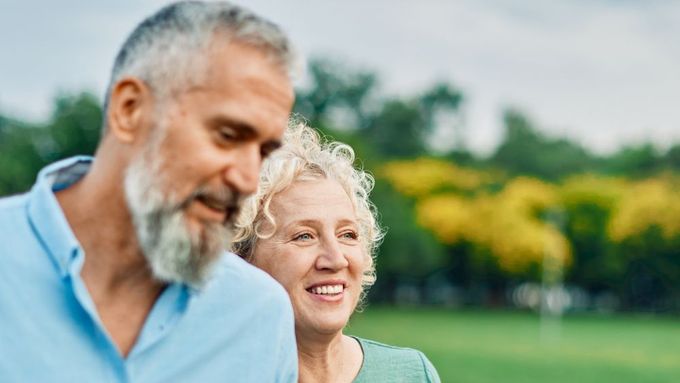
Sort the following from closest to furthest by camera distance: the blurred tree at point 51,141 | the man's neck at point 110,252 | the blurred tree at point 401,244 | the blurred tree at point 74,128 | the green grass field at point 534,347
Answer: the man's neck at point 110,252 → the green grass field at point 534,347 → the blurred tree at point 51,141 → the blurred tree at point 74,128 → the blurred tree at point 401,244

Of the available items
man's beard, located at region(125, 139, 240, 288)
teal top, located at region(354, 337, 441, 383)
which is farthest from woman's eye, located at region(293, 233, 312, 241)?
man's beard, located at region(125, 139, 240, 288)

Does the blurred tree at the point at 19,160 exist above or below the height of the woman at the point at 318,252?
above

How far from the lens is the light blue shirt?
1.98m

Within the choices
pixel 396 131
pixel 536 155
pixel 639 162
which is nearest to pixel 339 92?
pixel 396 131

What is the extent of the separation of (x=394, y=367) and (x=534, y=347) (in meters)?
34.5

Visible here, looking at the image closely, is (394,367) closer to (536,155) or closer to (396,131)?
(396,131)

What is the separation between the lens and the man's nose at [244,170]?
201 centimetres

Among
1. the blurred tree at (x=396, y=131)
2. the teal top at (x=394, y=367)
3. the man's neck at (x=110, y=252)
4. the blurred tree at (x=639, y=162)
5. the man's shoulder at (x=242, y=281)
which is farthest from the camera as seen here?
the blurred tree at (x=639, y=162)

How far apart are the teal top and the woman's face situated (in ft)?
0.62

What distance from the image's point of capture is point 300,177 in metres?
3.09

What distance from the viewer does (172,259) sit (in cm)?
204

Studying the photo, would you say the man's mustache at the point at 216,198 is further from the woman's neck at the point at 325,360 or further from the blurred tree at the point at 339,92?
the blurred tree at the point at 339,92

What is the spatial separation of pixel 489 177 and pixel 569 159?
34.6ft

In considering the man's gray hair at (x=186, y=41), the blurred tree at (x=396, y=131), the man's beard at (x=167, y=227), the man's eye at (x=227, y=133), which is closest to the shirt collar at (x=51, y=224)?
the man's beard at (x=167, y=227)
